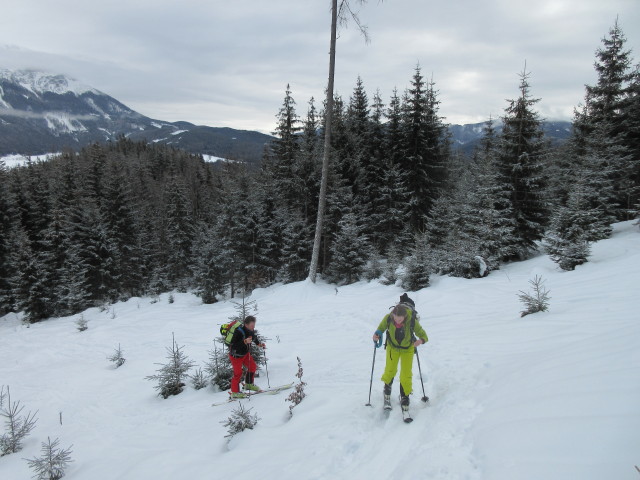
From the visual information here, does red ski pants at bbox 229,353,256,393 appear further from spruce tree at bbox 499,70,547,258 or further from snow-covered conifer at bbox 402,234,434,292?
spruce tree at bbox 499,70,547,258

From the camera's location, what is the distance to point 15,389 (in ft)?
33.9

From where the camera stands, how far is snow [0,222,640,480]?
3.74 meters

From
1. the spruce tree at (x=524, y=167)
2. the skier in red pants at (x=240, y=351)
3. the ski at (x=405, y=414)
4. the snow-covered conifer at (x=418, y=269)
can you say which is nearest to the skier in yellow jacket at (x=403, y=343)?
the ski at (x=405, y=414)

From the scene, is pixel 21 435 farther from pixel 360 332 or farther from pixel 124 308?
pixel 124 308

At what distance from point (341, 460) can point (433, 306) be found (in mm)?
7837

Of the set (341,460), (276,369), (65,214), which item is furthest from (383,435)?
(65,214)

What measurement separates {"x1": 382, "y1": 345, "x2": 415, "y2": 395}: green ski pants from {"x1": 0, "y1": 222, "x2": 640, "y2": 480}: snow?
0.44 m

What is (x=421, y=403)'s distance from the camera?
557 cm

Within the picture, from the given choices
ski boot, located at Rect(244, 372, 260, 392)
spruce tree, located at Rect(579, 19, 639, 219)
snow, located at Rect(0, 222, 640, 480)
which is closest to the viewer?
snow, located at Rect(0, 222, 640, 480)

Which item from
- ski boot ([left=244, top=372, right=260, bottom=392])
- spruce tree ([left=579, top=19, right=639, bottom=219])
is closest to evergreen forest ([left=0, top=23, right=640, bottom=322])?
spruce tree ([left=579, top=19, right=639, bottom=219])

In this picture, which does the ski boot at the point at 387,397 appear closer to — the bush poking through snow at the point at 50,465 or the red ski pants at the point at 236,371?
the red ski pants at the point at 236,371

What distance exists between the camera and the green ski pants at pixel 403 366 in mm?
5371

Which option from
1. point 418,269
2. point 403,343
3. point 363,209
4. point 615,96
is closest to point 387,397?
point 403,343

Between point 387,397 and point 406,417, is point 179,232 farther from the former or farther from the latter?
point 406,417
